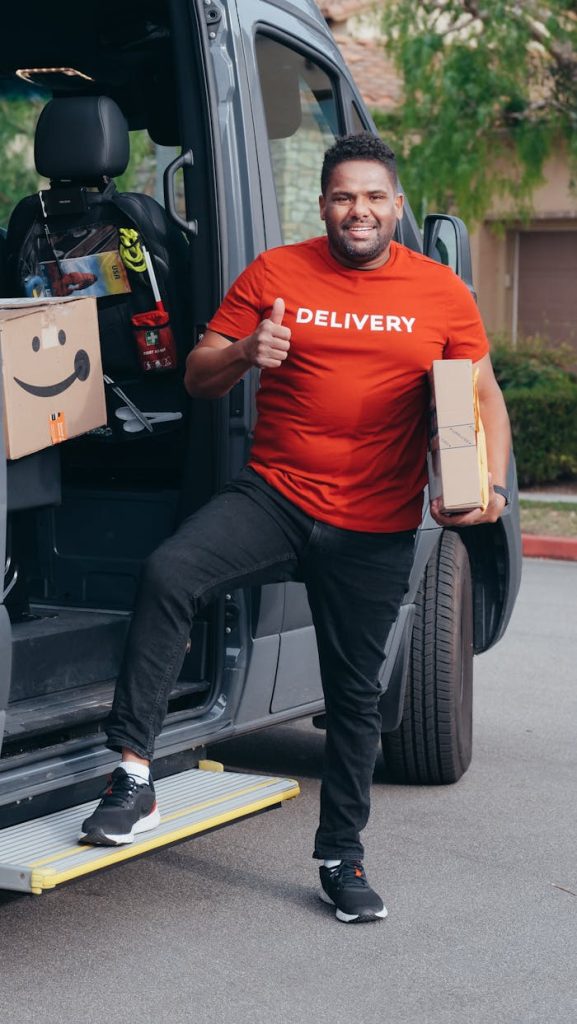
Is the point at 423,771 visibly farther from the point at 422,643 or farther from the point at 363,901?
the point at 363,901

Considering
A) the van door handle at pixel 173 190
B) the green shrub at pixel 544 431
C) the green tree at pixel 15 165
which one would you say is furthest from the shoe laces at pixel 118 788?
the green tree at pixel 15 165

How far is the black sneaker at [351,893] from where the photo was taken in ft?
13.3

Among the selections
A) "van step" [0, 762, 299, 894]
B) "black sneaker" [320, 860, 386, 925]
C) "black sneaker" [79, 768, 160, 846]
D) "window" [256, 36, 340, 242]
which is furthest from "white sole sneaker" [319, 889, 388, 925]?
"window" [256, 36, 340, 242]

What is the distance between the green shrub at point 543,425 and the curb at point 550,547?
302 centimetres

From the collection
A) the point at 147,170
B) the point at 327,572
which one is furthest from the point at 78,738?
the point at 147,170

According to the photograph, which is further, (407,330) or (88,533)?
(88,533)

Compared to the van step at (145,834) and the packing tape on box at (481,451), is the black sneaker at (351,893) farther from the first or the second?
the packing tape on box at (481,451)

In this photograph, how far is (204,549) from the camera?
3.95 meters

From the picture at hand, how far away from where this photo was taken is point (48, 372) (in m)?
4.11

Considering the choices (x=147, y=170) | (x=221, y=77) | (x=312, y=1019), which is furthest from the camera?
(x=147, y=170)

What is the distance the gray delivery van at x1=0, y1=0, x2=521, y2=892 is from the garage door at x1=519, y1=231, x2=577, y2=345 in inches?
570

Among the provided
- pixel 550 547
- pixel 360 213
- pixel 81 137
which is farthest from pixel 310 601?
pixel 550 547

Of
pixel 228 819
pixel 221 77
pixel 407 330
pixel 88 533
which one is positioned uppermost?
pixel 221 77

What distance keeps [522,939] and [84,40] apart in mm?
3209
